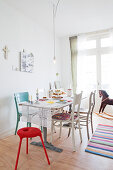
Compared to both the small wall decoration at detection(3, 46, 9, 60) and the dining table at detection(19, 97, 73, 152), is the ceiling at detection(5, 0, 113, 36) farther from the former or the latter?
the dining table at detection(19, 97, 73, 152)

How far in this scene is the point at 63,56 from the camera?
5.45 metres

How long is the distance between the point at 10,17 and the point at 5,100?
1866 mm

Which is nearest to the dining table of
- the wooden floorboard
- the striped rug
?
the wooden floorboard

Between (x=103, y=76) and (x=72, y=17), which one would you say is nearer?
(x=72, y=17)

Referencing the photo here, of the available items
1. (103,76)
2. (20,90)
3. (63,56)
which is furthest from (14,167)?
(63,56)

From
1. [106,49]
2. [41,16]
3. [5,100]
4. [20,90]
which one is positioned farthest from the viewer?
[106,49]

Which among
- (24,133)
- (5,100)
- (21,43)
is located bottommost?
(24,133)

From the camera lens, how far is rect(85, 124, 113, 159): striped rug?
6.98 ft

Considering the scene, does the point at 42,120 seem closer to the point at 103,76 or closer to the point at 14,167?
the point at 14,167

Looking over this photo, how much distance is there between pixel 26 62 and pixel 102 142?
2503 millimetres

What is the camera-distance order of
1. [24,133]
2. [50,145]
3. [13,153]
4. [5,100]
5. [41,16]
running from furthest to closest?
[41,16] → [5,100] → [50,145] → [13,153] → [24,133]

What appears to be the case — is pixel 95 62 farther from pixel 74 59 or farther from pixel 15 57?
pixel 15 57

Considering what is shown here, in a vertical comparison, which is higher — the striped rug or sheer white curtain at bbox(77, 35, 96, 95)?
sheer white curtain at bbox(77, 35, 96, 95)

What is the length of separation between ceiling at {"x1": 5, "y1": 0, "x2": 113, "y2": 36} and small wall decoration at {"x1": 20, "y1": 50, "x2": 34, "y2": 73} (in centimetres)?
103
